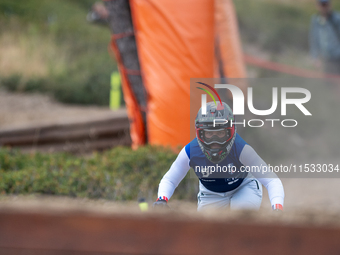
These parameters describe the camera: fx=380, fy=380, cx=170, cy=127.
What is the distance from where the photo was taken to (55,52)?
11516 mm

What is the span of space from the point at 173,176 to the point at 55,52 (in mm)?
9992

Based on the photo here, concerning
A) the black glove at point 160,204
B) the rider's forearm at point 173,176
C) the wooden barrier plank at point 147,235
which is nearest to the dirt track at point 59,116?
the rider's forearm at point 173,176

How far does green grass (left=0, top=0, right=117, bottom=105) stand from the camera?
30.0ft

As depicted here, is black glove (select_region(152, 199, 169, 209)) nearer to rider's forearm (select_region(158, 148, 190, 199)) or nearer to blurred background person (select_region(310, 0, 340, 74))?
rider's forearm (select_region(158, 148, 190, 199))

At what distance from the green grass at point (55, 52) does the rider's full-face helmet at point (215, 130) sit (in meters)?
6.98

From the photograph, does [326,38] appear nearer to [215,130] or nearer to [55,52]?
[215,130]

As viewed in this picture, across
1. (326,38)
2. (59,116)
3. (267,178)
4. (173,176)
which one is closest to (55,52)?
(59,116)

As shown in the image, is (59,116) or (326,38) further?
(59,116)

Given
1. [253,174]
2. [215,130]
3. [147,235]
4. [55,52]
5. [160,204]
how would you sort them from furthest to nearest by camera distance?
1. [55,52]
2. [253,174]
3. [215,130]
4. [160,204]
5. [147,235]

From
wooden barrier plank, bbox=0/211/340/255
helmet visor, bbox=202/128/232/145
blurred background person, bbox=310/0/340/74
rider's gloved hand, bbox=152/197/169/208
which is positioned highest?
blurred background person, bbox=310/0/340/74

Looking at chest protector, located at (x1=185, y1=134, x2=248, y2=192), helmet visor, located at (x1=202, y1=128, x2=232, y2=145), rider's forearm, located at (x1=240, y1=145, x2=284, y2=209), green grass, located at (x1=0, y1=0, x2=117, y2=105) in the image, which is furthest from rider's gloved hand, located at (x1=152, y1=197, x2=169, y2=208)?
green grass, located at (x1=0, y1=0, x2=117, y2=105)

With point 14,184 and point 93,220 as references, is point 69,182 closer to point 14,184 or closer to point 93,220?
point 14,184

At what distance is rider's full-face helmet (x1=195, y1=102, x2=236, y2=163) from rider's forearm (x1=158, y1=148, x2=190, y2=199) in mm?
210

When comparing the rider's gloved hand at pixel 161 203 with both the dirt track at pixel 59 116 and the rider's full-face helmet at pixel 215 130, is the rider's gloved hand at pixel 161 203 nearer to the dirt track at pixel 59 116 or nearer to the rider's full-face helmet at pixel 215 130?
the rider's full-face helmet at pixel 215 130
